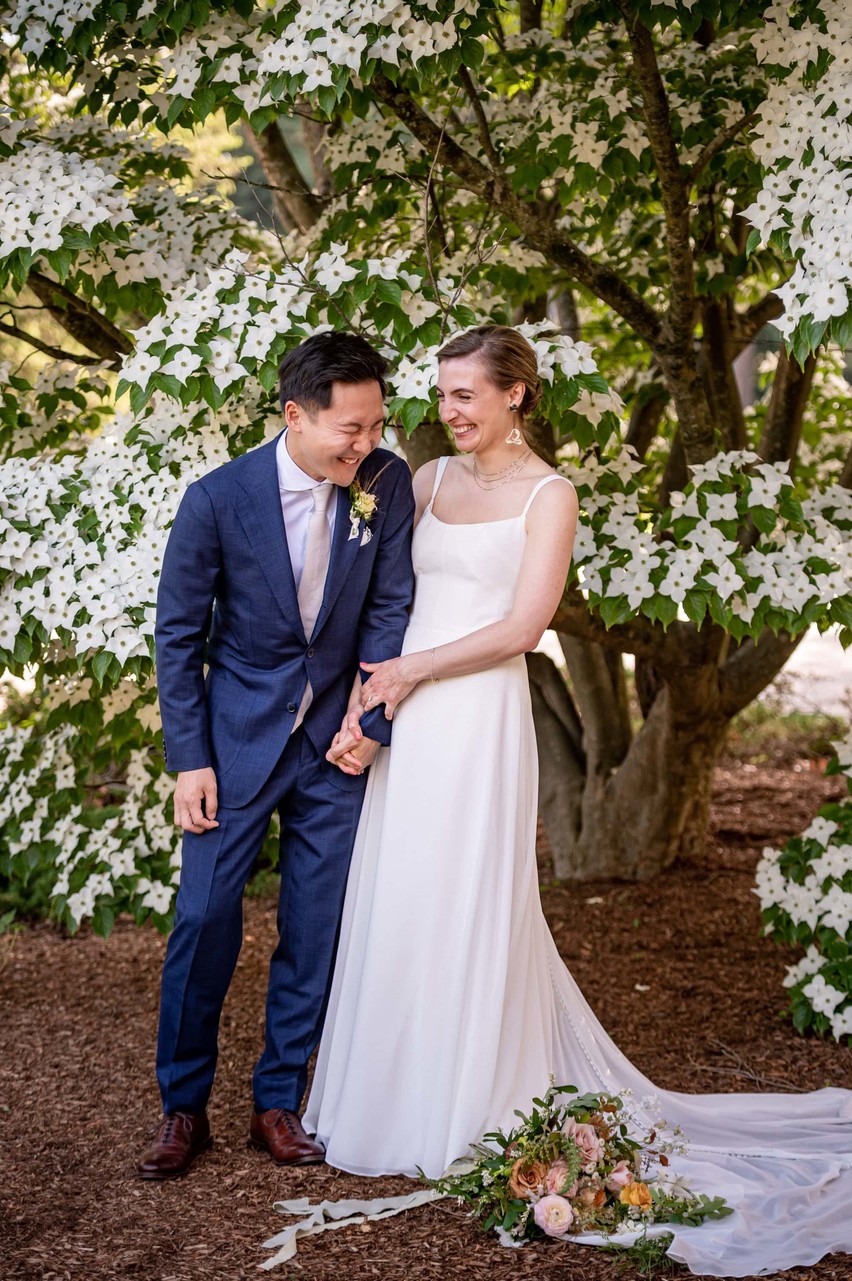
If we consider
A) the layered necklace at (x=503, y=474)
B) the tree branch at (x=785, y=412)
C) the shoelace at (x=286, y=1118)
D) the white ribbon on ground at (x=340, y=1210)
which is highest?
the tree branch at (x=785, y=412)

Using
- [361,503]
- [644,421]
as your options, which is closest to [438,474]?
[361,503]

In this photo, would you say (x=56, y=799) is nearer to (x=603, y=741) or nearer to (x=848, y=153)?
(x=603, y=741)

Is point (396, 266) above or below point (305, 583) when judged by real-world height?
above

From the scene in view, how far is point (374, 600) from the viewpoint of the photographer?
3.14 m

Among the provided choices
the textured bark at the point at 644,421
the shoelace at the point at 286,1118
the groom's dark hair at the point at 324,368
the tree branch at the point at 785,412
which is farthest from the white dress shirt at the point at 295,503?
the textured bark at the point at 644,421

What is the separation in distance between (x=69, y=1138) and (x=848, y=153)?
309 centimetres

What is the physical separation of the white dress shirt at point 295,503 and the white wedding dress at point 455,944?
0.95 ft

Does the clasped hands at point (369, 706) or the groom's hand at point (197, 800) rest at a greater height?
the clasped hands at point (369, 706)

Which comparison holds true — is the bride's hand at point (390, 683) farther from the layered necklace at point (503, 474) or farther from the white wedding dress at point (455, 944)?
the layered necklace at point (503, 474)

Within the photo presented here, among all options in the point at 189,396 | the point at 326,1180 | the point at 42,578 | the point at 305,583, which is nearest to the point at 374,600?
the point at 305,583

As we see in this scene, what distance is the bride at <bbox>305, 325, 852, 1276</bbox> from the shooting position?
2969mm

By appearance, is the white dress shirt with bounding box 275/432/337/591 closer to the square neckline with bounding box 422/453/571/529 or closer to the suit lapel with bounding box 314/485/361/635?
the suit lapel with bounding box 314/485/361/635

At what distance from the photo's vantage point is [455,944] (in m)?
3.01

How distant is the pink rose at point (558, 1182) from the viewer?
106 inches
